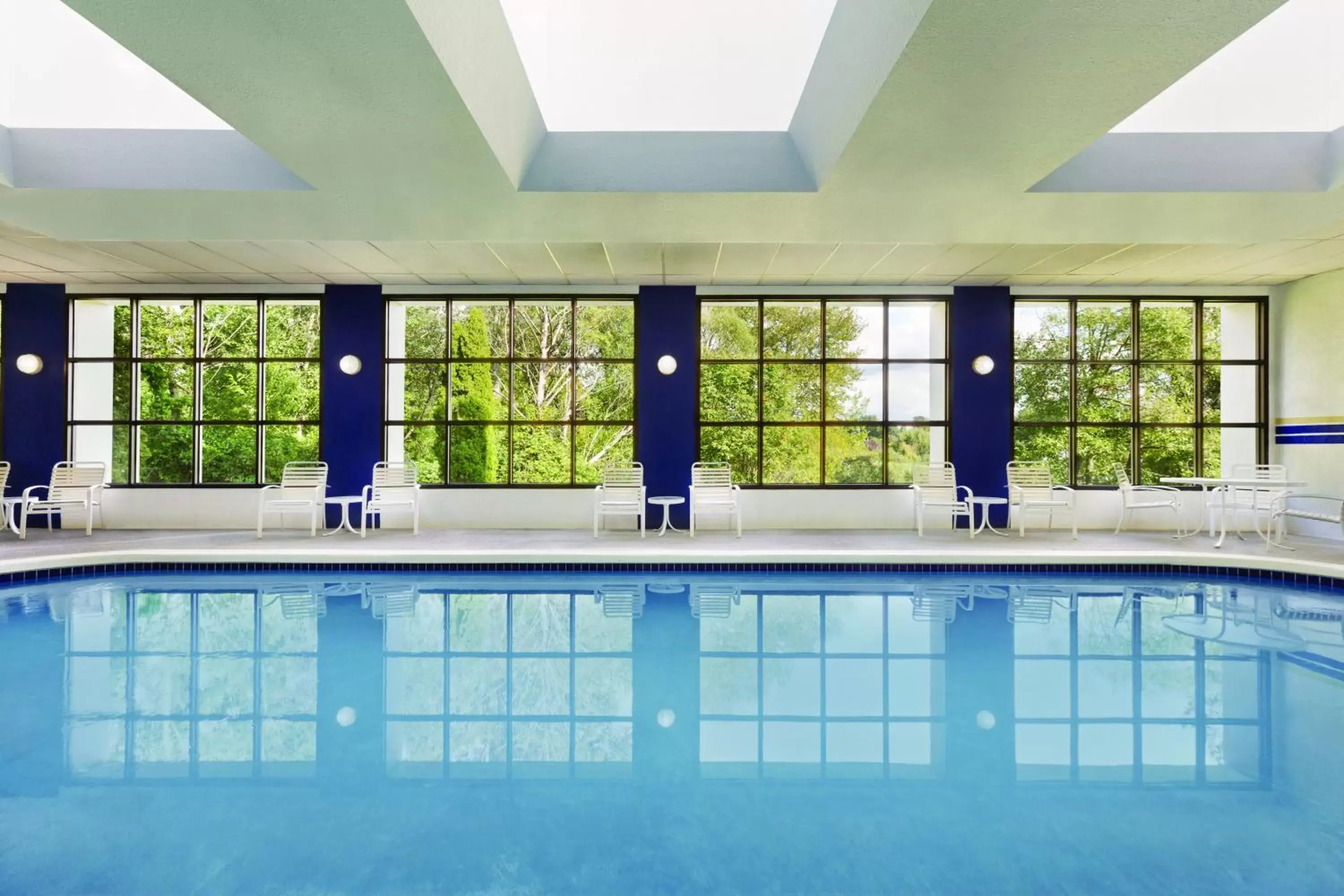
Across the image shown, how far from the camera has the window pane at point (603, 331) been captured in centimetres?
1227

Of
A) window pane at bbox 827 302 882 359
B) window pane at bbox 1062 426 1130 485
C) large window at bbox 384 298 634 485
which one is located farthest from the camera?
large window at bbox 384 298 634 485

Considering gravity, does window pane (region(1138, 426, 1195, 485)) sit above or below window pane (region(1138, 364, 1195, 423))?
below

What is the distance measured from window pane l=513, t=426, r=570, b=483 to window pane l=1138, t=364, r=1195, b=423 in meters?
9.00

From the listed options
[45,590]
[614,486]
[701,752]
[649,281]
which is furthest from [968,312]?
[45,590]

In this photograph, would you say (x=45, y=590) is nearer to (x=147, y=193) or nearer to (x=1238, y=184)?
(x=147, y=193)

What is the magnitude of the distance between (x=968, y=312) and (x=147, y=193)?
8.30m

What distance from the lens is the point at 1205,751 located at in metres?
2.88

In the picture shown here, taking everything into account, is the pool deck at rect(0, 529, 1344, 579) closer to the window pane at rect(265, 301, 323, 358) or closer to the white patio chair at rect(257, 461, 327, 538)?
the white patio chair at rect(257, 461, 327, 538)

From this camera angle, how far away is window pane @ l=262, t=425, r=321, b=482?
13258mm

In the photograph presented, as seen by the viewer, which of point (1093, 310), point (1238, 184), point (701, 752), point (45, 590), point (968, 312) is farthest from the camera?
point (1093, 310)

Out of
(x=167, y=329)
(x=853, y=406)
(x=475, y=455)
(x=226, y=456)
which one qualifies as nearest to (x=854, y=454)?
(x=853, y=406)

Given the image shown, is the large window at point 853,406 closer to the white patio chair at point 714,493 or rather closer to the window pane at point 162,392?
the white patio chair at point 714,493

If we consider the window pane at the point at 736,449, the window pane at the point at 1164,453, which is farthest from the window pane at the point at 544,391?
the window pane at the point at 1164,453

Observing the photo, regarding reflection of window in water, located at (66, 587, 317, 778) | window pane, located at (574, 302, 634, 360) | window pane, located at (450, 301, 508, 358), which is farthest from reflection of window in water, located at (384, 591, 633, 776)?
window pane, located at (450, 301, 508, 358)
